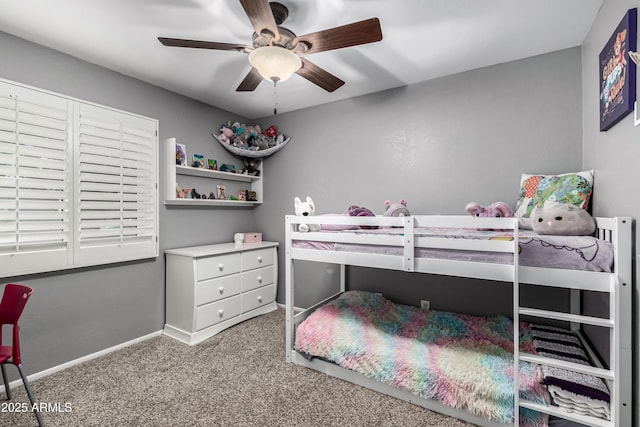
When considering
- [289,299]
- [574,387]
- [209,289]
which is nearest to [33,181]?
[209,289]

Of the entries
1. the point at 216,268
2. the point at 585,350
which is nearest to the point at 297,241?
the point at 216,268

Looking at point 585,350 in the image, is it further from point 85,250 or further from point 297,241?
point 85,250

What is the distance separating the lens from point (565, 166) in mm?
2209

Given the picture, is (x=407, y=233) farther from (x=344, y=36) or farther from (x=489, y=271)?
(x=344, y=36)

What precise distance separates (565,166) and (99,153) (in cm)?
374

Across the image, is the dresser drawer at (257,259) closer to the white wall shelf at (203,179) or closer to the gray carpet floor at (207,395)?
the white wall shelf at (203,179)

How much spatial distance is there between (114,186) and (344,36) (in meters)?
2.25

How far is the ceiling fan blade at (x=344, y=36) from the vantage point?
1.45 metres

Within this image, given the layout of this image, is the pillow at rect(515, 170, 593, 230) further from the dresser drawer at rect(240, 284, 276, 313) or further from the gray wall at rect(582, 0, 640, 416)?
the dresser drawer at rect(240, 284, 276, 313)

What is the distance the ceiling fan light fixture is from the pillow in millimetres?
1902

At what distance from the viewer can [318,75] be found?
2.06m

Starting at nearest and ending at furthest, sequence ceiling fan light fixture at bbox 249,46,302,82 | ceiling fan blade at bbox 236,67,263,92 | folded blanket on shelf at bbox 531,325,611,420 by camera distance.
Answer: folded blanket on shelf at bbox 531,325,611,420 < ceiling fan light fixture at bbox 249,46,302,82 < ceiling fan blade at bbox 236,67,263,92

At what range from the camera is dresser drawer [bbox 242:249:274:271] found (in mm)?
3140

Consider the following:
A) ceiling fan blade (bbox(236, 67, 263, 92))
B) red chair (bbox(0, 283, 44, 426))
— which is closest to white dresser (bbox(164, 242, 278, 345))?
red chair (bbox(0, 283, 44, 426))
